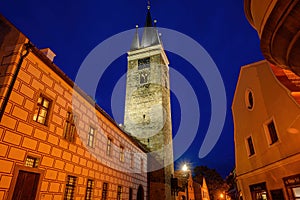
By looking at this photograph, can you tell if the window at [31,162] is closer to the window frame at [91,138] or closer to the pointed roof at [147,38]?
the window frame at [91,138]

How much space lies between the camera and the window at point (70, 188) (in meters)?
8.14

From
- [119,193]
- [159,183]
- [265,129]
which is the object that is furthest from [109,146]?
[159,183]

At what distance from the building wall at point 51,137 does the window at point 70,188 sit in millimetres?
192

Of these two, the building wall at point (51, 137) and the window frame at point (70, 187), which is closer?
the building wall at point (51, 137)

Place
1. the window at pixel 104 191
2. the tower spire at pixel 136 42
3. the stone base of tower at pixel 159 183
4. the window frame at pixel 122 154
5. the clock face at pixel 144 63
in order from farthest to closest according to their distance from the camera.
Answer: the tower spire at pixel 136 42, the clock face at pixel 144 63, the stone base of tower at pixel 159 183, the window frame at pixel 122 154, the window at pixel 104 191

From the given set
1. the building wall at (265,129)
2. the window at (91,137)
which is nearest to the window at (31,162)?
the window at (91,137)

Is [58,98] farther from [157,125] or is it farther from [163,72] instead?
Result: [163,72]

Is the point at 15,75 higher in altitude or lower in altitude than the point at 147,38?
lower

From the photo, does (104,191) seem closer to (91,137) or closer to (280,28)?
(91,137)

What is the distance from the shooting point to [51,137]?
758cm

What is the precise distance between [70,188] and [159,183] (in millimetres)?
14555

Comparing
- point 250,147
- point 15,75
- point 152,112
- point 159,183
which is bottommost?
point 159,183

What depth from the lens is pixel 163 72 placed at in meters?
30.4

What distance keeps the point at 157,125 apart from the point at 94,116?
50.5 ft
